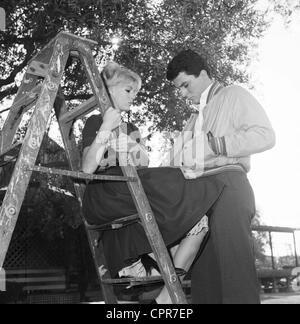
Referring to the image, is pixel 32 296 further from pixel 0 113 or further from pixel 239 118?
pixel 239 118

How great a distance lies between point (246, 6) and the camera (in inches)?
260

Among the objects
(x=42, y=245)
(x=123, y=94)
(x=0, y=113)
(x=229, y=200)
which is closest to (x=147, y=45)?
(x=0, y=113)

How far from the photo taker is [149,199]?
7.87 feet

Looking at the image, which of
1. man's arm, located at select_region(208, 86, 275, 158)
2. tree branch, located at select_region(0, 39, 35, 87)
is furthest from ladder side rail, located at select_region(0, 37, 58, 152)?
tree branch, located at select_region(0, 39, 35, 87)

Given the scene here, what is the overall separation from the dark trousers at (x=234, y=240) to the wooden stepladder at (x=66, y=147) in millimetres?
262

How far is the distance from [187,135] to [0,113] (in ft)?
20.7

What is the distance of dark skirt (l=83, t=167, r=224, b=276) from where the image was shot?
7.69 feet

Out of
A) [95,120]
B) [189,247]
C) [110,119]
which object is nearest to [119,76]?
[95,120]

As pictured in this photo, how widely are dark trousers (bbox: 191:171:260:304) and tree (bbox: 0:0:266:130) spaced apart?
12.9ft

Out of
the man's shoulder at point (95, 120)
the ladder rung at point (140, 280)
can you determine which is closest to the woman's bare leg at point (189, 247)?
the ladder rung at point (140, 280)

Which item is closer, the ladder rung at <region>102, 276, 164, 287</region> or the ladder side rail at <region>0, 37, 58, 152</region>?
the ladder rung at <region>102, 276, 164, 287</region>

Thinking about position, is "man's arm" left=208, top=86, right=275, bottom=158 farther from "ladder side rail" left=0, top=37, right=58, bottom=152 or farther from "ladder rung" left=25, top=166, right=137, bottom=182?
"ladder side rail" left=0, top=37, right=58, bottom=152

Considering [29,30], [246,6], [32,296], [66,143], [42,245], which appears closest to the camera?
[66,143]

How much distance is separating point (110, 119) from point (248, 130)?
71 centimetres
